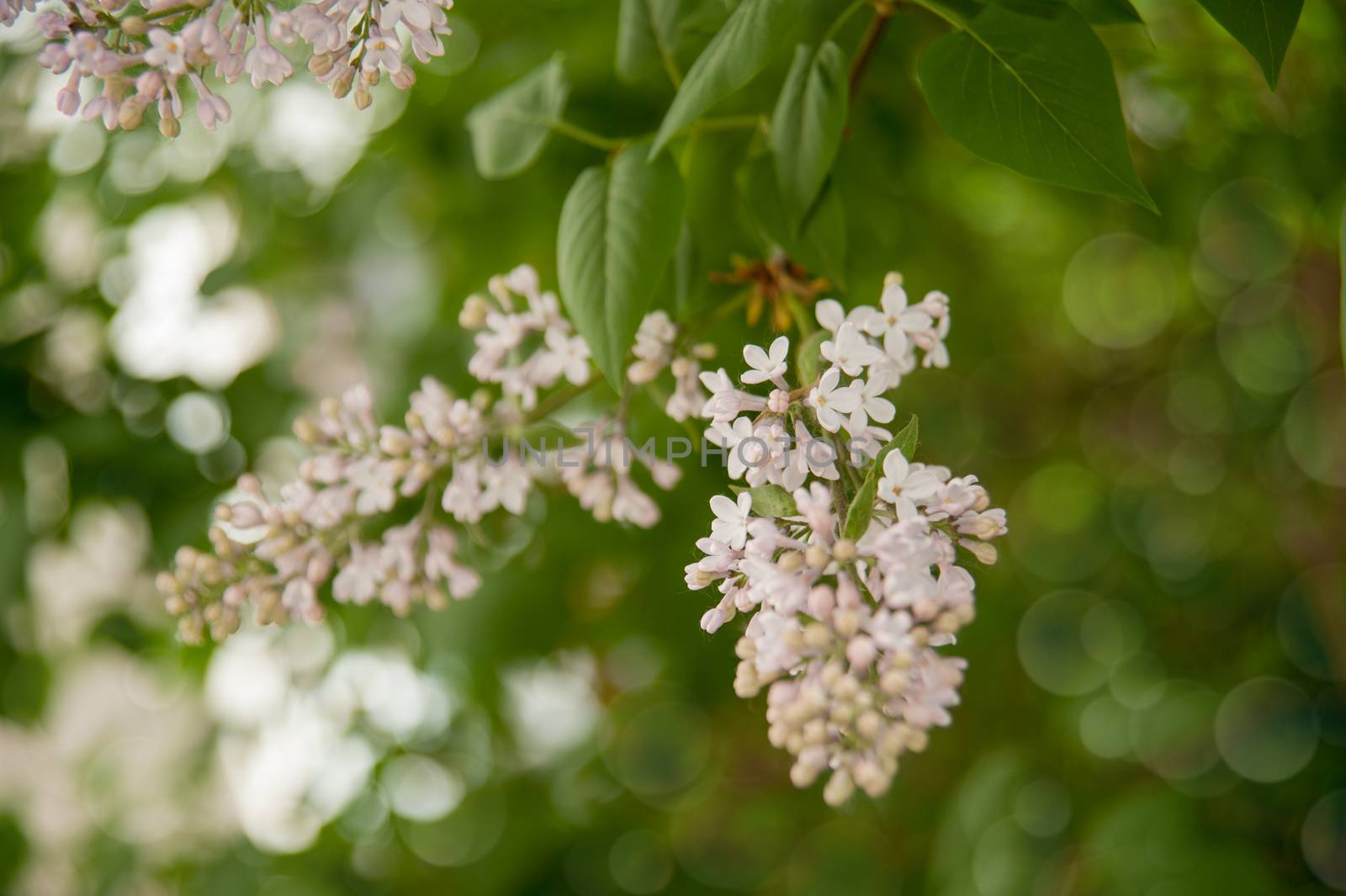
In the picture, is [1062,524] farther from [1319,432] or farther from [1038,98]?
[1038,98]

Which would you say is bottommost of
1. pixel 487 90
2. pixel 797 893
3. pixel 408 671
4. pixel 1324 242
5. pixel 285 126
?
pixel 797 893

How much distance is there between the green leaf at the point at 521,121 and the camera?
0.62 meters

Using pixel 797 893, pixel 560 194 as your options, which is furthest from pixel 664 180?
pixel 797 893

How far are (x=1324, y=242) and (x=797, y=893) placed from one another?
109 cm

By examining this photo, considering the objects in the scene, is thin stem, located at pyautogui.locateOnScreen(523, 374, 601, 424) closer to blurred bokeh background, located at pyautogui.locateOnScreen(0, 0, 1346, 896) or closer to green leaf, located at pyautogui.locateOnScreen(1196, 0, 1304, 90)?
blurred bokeh background, located at pyautogui.locateOnScreen(0, 0, 1346, 896)

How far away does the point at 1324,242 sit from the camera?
4.16ft

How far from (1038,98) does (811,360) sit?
0.16 m

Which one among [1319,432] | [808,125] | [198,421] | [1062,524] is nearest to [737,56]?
[808,125]

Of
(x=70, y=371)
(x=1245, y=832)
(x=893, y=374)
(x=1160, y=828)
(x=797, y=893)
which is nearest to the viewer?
(x=893, y=374)

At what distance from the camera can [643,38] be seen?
612 mm

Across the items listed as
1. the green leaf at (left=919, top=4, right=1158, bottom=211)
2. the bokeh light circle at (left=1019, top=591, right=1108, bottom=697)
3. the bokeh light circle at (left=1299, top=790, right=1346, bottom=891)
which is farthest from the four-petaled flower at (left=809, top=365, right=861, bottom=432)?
the bokeh light circle at (left=1019, top=591, right=1108, bottom=697)

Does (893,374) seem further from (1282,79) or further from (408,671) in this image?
(408,671)

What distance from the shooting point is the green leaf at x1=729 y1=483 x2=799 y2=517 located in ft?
1.33

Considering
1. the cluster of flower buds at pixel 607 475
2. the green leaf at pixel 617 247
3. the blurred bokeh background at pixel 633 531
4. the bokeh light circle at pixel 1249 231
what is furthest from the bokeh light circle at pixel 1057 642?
the green leaf at pixel 617 247
